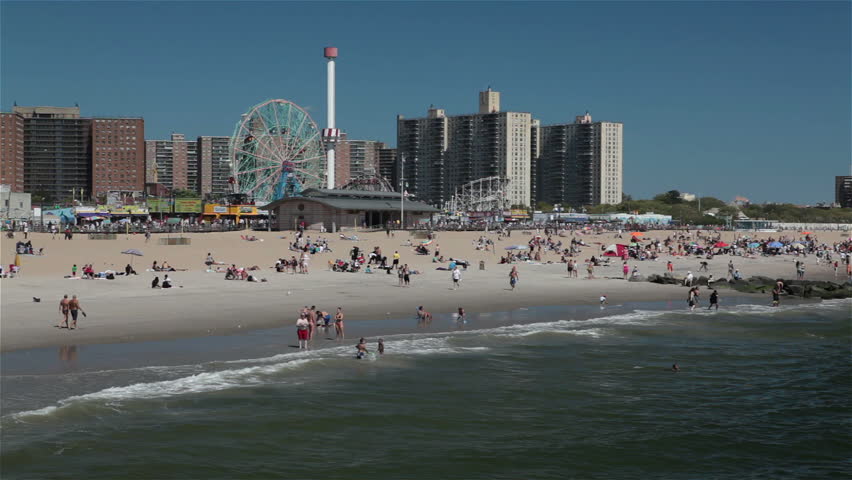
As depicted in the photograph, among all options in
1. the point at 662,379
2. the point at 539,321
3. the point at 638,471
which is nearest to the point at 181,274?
the point at 539,321

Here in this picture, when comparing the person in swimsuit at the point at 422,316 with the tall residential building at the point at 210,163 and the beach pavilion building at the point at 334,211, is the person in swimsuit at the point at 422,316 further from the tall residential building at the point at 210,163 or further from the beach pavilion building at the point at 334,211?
the tall residential building at the point at 210,163

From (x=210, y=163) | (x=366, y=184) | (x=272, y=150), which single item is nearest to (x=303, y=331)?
(x=366, y=184)

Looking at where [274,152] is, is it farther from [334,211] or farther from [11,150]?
[11,150]

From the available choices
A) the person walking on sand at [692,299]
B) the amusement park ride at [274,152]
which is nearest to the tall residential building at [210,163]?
the amusement park ride at [274,152]

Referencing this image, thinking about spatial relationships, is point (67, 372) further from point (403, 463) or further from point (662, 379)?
point (662, 379)

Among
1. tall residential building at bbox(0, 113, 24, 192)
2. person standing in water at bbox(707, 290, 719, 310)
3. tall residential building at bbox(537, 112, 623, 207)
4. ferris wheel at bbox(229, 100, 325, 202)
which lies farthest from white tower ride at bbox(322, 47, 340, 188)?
tall residential building at bbox(537, 112, 623, 207)

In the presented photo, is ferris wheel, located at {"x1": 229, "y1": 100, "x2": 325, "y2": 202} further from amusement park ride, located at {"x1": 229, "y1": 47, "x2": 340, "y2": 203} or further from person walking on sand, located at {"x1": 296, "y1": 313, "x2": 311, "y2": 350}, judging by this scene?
person walking on sand, located at {"x1": 296, "y1": 313, "x2": 311, "y2": 350}

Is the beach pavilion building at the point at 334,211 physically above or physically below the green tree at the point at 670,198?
below
